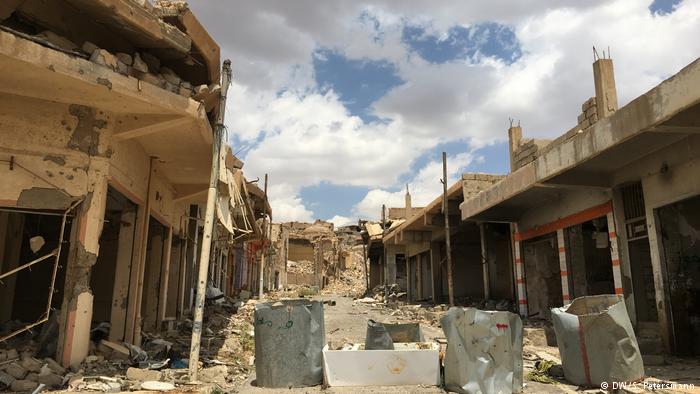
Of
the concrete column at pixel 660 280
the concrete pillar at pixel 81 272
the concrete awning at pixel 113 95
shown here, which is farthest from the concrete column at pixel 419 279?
the concrete pillar at pixel 81 272

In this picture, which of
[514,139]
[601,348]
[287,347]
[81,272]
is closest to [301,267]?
Answer: [514,139]

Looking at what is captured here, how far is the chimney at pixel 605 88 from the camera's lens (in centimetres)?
1105

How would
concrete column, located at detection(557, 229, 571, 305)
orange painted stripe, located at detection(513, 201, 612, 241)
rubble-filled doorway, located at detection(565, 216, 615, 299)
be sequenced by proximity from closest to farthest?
orange painted stripe, located at detection(513, 201, 612, 241)
rubble-filled doorway, located at detection(565, 216, 615, 299)
concrete column, located at detection(557, 229, 571, 305)

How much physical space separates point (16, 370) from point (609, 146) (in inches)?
351

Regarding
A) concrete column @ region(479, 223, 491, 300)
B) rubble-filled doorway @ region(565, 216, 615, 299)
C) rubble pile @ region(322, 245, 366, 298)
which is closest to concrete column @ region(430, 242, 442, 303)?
concrete column @ region(479, 223, 491, 300)

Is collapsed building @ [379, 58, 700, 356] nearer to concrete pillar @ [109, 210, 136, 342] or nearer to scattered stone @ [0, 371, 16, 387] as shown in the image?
concrete pillar @ [109, 210, 136, 342]

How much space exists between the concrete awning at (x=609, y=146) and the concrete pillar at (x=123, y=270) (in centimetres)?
821

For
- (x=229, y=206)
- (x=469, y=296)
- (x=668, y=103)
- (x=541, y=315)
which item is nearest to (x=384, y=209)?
(x=469, y=296)

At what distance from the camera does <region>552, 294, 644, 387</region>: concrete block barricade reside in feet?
18.7

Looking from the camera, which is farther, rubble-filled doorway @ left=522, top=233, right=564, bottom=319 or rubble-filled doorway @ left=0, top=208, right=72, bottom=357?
rubble-filled doorway @ left=522, top=233, right=564, bottom=319

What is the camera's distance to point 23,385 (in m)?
5.61

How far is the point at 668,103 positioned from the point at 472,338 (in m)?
4.27

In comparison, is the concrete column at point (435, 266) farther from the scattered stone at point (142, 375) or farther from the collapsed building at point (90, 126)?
the scattered stone at point (142, 375)

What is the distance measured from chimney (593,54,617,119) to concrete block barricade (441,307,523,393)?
24.1 feet
